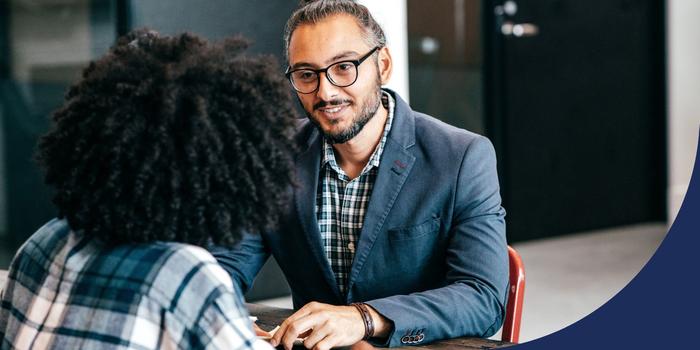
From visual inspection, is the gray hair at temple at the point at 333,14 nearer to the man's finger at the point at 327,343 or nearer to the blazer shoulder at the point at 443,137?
the blazer shoulder at the point at 443,137

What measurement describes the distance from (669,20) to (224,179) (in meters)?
5.46

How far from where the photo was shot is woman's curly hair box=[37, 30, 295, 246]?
105 centimetres

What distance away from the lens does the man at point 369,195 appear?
173 cm

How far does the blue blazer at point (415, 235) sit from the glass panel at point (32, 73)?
7.49 feet

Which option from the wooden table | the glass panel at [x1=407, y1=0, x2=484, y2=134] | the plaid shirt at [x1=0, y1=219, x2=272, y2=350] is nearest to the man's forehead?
the wooden table

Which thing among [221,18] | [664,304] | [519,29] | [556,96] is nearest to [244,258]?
[664,304]

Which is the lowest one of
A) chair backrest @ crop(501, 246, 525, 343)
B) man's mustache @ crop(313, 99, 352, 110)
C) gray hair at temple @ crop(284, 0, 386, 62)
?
chair backrest @ crop(501, 246, 525, 343)

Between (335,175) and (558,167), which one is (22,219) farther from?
(558,167)

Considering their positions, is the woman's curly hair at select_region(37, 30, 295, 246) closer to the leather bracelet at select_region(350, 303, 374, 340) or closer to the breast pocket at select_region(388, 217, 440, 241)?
the leather bracelet at select_region(350, 303, 374, 340)

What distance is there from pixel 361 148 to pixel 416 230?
9.5 inches

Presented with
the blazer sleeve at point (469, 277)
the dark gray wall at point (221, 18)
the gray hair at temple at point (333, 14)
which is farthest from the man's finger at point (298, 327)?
the dark gray wall at point (221, 18)

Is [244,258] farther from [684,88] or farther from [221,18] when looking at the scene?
[684,88]

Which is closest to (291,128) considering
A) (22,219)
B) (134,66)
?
(134,66)

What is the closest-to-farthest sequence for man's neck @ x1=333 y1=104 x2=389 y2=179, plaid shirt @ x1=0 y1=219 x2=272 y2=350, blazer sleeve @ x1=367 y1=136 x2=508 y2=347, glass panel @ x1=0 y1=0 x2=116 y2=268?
plaid shirt @ x1=0 y1=219 x2=272 y2=350
blazer sleeve @ x1=367 y1=136 x2=508 y2=347
man's neck @ x1=333 y1=104 x2=389 y2=179
glass panel @ x1=0 y1=0 x2=116 y2=268
